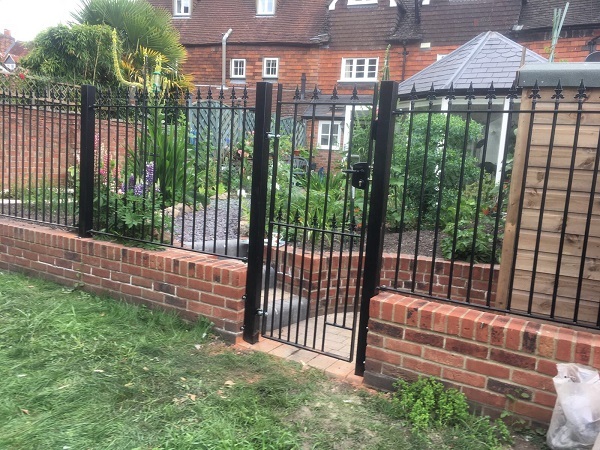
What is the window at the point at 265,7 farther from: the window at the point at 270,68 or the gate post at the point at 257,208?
the gate post at the point at 257,208

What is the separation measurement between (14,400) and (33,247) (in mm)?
2361

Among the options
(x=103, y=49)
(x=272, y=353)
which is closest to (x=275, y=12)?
(x=103, y=49)

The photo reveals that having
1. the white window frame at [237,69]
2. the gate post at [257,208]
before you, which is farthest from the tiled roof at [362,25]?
the gate post at [257,208]

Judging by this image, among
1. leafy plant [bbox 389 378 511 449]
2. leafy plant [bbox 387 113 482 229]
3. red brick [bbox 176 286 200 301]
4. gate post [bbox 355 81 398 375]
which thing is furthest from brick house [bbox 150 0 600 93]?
leafy plant [bbox 389 378 511 449]

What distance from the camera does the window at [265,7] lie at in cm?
1784

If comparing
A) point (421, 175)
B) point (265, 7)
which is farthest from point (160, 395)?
point (265, 7)

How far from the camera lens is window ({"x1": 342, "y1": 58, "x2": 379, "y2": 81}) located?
16.0 metres

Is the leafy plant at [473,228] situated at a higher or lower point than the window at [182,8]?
lower

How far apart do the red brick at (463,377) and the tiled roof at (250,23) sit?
15.4 meters

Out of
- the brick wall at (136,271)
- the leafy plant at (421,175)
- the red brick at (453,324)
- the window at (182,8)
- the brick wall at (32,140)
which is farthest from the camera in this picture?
the window at (182,8)

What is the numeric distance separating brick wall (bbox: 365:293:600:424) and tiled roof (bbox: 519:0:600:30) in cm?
1289

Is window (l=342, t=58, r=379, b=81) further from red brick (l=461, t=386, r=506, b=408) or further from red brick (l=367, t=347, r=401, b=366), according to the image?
red brick (l=461, t=386, r=506, b=408)

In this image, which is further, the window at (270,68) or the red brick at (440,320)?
the window at (270,68)

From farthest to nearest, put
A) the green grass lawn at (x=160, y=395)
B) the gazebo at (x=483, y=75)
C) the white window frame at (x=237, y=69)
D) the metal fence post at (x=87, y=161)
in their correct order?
the white window frame at (x=237, y=69), the gazebo at (x=483, y=75), the metal fence post at (x=87, y=161), the green grass lawn at (x=160, y=395)
